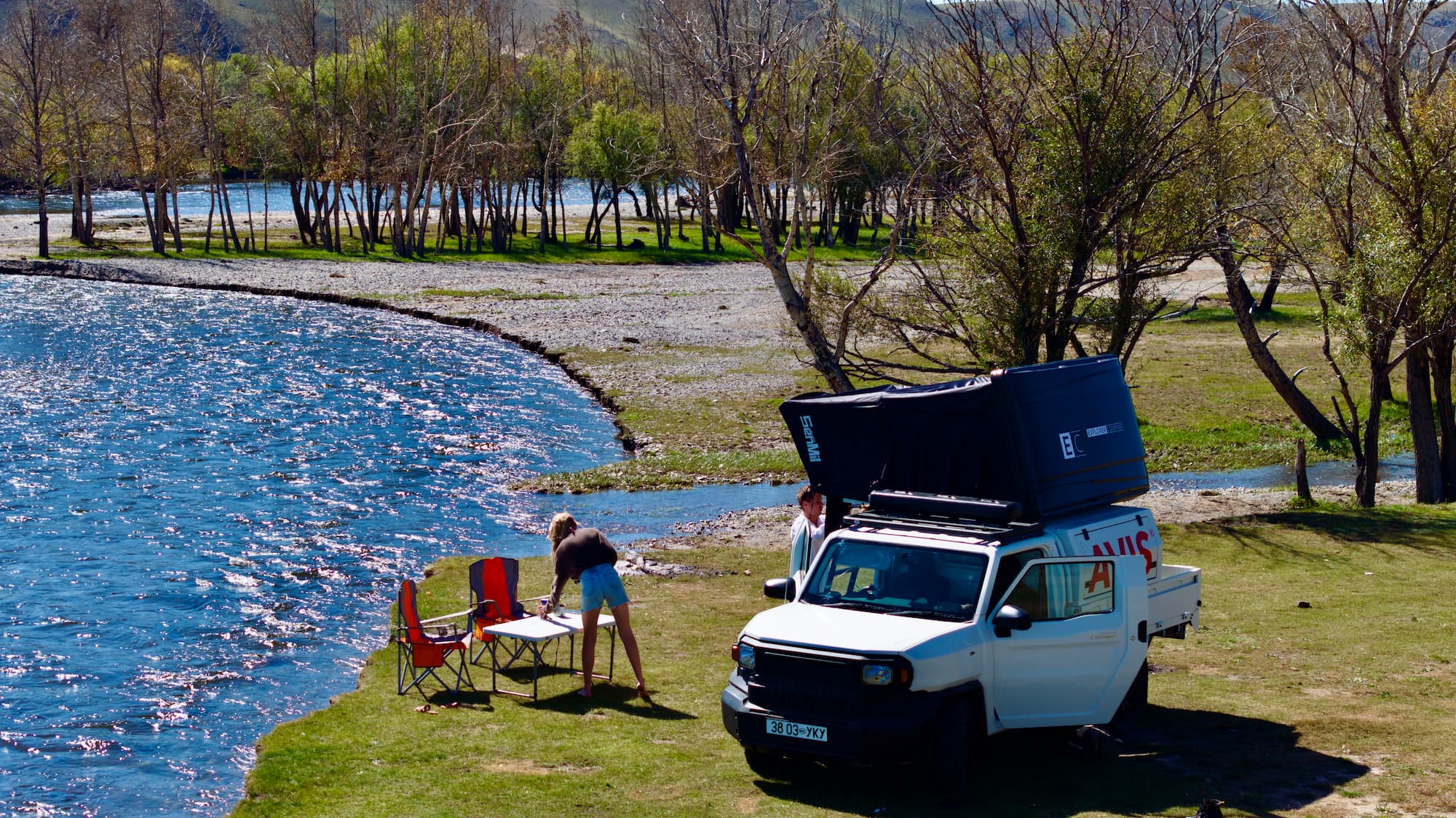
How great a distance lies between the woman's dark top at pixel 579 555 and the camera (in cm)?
1384

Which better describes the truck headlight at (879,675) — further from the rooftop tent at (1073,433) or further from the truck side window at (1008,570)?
the rooftop tent at (1073,433)

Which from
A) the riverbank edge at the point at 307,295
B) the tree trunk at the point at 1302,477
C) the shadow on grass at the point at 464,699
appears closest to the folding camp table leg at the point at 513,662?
the shadow on grass at the point at 464,699

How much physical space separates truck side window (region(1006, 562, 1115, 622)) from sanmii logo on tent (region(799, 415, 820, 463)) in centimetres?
342

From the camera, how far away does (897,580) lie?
38.8ft

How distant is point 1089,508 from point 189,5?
115 meters

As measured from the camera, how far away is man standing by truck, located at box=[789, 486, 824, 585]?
1429 cm

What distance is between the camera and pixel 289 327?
58.7m

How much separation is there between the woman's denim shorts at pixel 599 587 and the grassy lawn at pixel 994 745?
1.11m

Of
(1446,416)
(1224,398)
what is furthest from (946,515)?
(1224,398)

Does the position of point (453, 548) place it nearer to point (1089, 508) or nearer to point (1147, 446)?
point (1089, 508)

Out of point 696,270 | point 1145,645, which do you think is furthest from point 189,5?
point 1145,645

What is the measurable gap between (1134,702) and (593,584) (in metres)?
5.80

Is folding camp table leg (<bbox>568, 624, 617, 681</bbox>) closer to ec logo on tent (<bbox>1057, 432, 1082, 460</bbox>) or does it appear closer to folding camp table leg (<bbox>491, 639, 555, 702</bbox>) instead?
folding camp table leg (<bbox>491, 639, 555, 702</bbox>)

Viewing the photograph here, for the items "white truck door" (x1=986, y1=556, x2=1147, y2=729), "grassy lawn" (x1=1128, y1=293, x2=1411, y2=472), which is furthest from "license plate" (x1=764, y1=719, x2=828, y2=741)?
"grassy lawn" (x1=1128, y1=293, x2=1411, y2=472)
